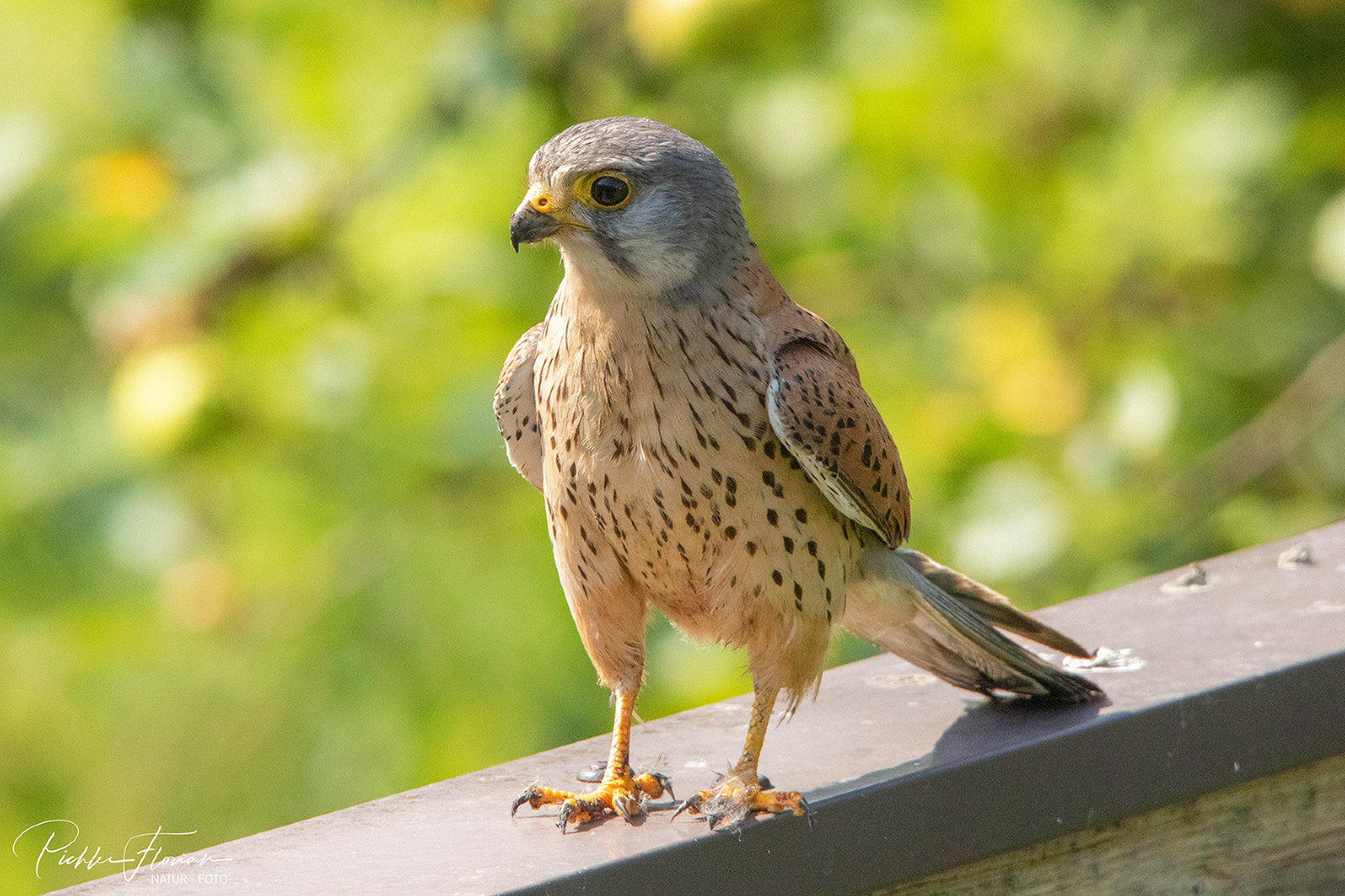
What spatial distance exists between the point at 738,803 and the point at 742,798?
0.03 feet

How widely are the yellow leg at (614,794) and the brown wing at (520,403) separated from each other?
54 centimetres

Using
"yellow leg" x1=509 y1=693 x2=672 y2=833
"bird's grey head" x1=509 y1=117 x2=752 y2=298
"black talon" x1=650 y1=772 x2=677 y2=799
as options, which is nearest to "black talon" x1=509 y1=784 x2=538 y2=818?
Result: "yellow leg" x1=509 y1=693 x2=672 y2=833

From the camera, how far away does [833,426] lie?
2.23m

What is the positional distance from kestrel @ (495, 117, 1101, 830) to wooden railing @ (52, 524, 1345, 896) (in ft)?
0.40

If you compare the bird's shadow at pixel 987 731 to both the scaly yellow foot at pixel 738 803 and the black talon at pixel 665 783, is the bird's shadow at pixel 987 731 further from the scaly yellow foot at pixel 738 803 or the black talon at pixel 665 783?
the black talon at pixel 665 783

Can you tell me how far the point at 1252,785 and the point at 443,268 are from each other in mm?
2081

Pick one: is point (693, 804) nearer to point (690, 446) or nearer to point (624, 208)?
point (690, 446)

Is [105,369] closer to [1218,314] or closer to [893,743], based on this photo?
[893,743]

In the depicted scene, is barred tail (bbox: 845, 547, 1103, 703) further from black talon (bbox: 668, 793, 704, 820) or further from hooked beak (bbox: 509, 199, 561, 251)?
hooked beak (bbox: 509, 199, 561, 251)

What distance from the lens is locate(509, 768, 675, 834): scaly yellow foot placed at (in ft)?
7.11

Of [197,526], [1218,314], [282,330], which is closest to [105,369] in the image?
[197,526]

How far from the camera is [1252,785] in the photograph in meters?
2.31
